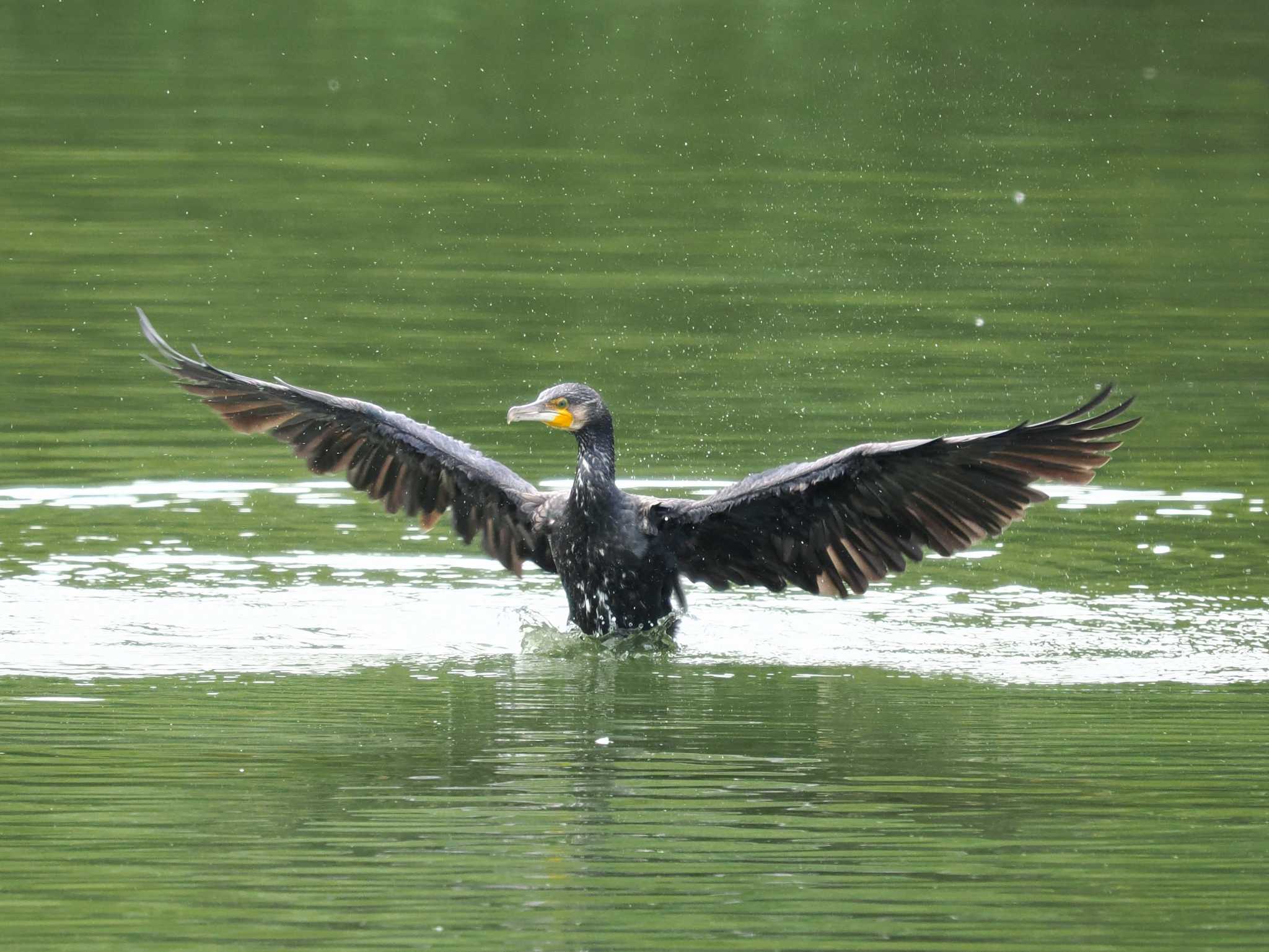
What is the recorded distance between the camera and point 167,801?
25.6 feet

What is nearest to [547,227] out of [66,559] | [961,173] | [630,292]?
[630,292]

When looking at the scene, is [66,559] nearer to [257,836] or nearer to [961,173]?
[257,836]

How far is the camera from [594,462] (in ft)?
33.3

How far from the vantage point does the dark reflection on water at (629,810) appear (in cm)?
665

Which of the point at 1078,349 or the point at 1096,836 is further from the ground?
the point at 1078,349

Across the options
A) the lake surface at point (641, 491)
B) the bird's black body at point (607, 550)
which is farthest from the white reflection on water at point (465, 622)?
the bird's black body at point (607, 550)

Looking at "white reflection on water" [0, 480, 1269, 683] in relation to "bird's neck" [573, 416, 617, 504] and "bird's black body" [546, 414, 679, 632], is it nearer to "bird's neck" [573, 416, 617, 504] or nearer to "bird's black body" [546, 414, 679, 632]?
"bird's black body" [546, 414, 679, 632]

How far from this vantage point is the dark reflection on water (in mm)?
6652

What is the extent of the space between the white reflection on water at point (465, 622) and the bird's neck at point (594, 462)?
69 cm

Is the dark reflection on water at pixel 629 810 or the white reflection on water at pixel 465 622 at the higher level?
the white reflection on water at pixel 465 622

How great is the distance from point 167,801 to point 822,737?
232 centimetres

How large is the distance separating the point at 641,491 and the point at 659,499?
6.77ft

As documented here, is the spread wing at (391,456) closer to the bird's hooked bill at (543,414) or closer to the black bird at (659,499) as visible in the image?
the black bird at (659,499)

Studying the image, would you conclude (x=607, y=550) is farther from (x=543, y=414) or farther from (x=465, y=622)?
(x=465, y=622)
